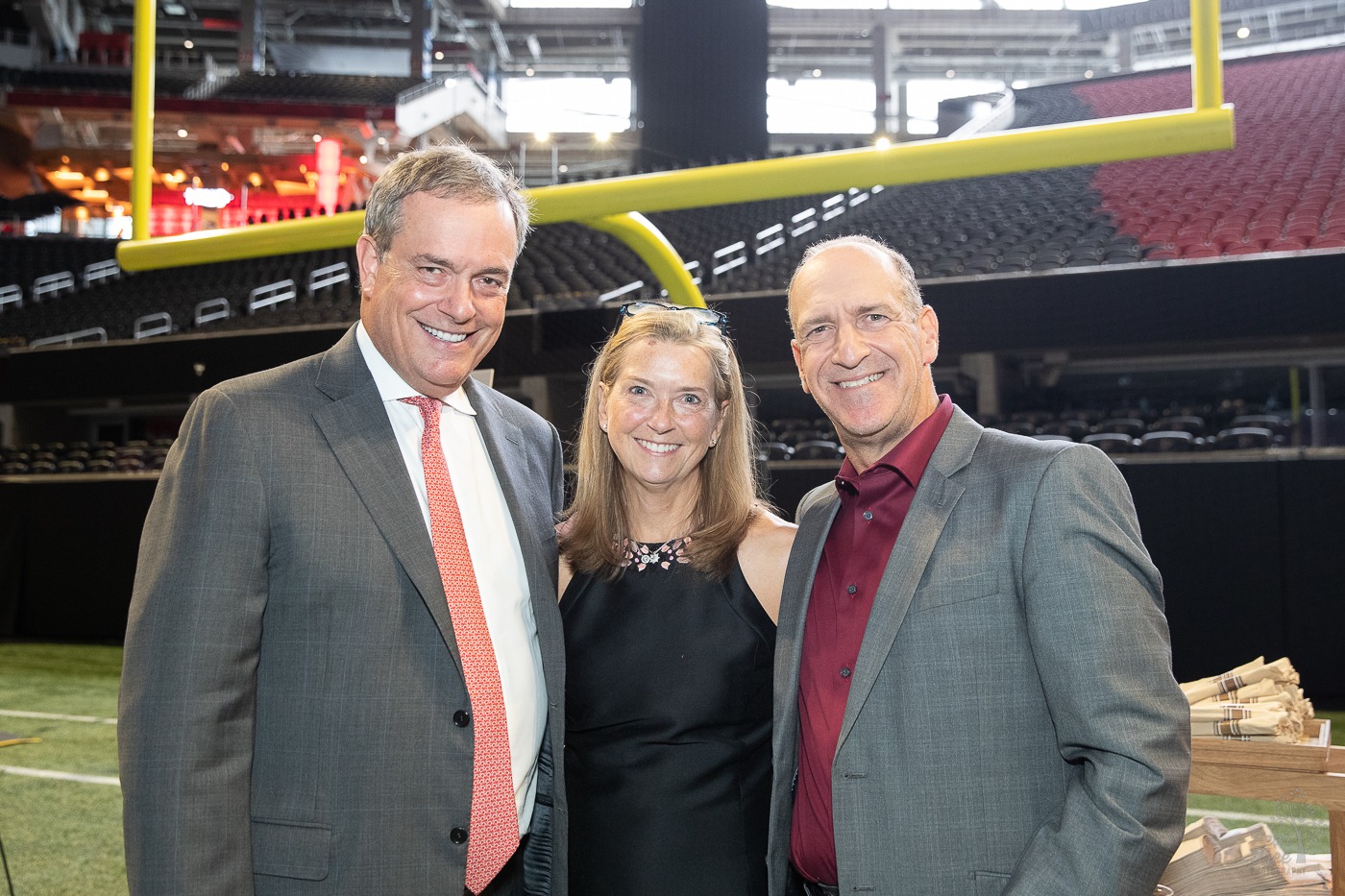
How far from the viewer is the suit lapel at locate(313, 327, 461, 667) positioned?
1.46 meters

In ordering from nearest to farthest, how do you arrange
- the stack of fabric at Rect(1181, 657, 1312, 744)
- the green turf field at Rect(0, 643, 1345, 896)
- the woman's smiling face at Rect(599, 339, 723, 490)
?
1. the woman's smiling face at Rect(599, 339, 723, 490)
2. the stack of fabric at Rect(1181, 657, 1312, 744)
3. the green turf field at Rect(0, 643, 1345, 896)

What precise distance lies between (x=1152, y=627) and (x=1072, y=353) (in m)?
10.4

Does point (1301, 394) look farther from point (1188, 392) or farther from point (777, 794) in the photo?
point (777, 794)

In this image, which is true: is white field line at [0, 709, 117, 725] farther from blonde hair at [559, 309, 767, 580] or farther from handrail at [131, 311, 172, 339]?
handrail at [131, 311, 172, 339]

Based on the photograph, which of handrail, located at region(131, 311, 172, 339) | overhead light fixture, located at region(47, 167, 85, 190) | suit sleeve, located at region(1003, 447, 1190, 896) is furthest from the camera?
overhead light fixture, located at region(47, 167, 85, 190)

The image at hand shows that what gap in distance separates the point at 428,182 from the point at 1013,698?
3.72ft

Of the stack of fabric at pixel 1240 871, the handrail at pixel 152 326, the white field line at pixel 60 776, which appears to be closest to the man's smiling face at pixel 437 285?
the stack of fabric at pixel 1240 871

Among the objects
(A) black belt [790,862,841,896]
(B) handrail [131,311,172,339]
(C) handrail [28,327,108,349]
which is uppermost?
(B) handrail [131,311,172,339]

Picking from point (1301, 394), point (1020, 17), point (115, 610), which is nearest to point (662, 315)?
point (115, 610)

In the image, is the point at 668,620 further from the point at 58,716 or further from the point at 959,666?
the point at 58,716

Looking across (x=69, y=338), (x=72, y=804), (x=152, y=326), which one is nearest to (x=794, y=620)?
(x=72, y=804)

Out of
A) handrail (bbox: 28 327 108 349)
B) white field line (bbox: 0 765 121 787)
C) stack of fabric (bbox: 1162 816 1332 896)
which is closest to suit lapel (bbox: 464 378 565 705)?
stack of fabric (bbox: 1162 816 1332 896)

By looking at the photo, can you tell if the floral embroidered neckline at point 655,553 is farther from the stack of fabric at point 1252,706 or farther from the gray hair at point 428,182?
the stack of fabric at point 1252,706

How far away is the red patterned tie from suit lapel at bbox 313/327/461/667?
42 mm
